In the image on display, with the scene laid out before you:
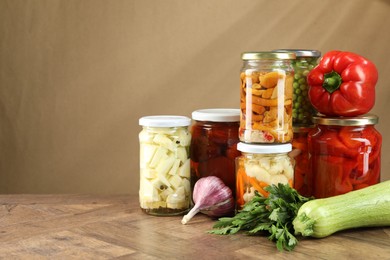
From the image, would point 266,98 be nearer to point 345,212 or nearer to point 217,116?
point 217,116

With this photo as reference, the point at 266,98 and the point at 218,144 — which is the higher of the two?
the point at 266,98

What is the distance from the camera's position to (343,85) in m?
1.52

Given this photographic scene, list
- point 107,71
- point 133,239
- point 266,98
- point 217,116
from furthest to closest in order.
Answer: point 107,71 → point 217,116 → point 266,98 → point 133,239

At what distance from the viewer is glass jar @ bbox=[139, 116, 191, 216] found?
1531 mm

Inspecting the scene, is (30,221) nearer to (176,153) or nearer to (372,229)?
(176,153)

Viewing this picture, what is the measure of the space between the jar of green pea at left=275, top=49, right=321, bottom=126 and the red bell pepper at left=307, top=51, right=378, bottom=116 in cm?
5

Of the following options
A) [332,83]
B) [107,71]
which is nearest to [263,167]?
[332,83]

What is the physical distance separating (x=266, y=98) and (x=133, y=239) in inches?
16.6

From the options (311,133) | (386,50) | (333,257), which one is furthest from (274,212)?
(386,50)

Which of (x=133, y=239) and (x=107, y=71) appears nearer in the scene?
(x=133, y=239)

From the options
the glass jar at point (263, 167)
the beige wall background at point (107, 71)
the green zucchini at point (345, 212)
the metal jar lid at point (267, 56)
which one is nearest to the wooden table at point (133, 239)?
the green zucchini at point (345, 212)

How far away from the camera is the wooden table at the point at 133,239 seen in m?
1.25

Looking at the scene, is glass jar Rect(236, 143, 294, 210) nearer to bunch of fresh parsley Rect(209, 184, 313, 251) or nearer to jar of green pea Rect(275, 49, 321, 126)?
bunch of fresh parsley Rect(209, 184, 313, 251)

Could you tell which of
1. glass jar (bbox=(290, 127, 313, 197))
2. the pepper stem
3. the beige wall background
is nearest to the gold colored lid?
glass jar (bbox=(290, 127, 313, 197))
